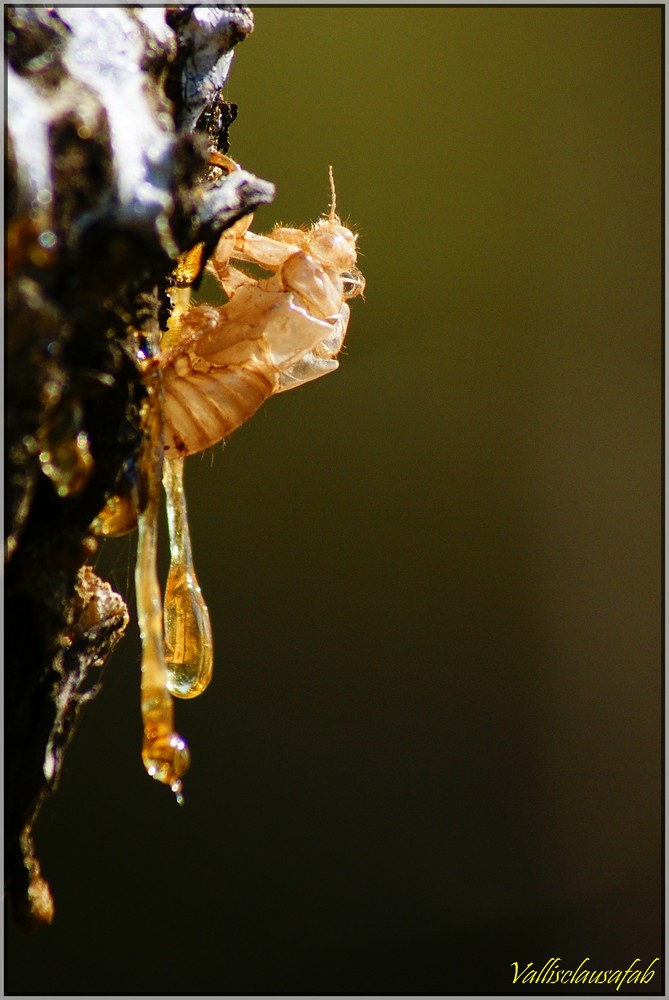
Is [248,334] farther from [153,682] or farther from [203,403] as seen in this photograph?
[153,682]

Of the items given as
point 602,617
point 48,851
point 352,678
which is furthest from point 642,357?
point 48,851

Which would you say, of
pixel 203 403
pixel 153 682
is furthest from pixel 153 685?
pixel 203 403

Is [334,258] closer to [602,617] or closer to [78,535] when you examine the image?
[78,535]

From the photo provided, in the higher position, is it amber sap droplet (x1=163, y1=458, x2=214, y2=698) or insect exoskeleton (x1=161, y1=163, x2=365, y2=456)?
insect exoskeleton (x1=161, y1=163, x2=365, y2=456)

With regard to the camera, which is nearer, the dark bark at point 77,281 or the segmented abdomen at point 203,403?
the dark bark at point 77,281

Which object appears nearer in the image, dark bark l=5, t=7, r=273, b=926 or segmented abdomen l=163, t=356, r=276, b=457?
dark bark l=5, t=7, r=273, b=926
